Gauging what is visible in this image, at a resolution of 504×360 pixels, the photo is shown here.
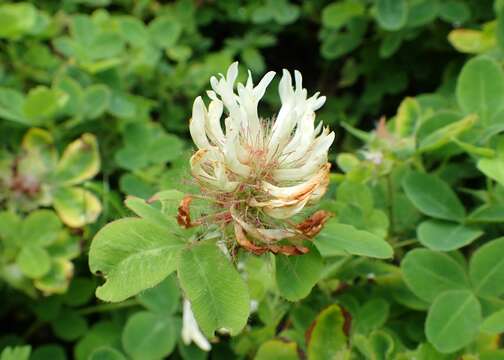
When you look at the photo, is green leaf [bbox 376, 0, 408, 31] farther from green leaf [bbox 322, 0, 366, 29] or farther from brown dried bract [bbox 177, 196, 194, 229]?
brown dried bract [bbox 177, 196, 194, 229]

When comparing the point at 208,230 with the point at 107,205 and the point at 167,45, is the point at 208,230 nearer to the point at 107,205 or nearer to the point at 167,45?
the point at 107,205

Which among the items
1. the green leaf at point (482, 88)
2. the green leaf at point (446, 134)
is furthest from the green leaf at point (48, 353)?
the green leaf at point (482, 88)

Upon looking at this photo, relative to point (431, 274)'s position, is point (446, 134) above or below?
above

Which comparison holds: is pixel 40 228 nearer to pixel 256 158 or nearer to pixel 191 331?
pixel 191 331

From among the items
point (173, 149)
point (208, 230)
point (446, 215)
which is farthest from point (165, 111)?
point (208, 230)

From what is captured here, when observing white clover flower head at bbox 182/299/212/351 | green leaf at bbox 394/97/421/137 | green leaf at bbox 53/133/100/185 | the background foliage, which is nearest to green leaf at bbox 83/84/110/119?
the background foliage

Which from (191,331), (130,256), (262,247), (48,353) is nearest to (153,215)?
(130,256)
